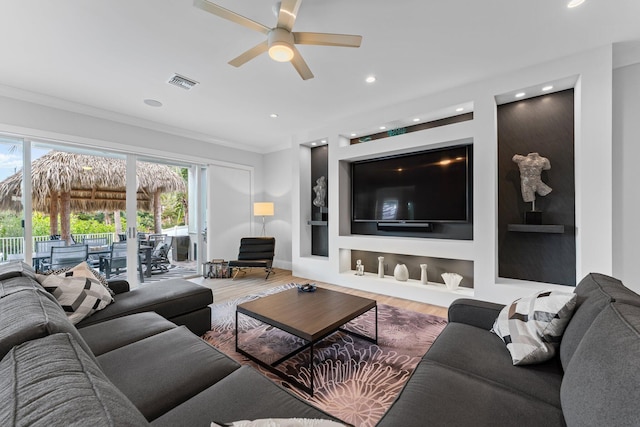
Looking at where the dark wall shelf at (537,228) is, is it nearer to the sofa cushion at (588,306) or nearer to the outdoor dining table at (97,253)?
the sofa cushion at (588,306)

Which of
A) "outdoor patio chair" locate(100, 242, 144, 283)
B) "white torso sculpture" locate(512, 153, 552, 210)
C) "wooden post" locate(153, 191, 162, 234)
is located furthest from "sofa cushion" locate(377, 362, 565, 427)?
"wooden post" locate(153, 191, 162, 234)

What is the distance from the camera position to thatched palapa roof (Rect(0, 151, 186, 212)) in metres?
3.27

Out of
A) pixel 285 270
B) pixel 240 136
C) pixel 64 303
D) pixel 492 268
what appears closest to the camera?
pixel 64 303

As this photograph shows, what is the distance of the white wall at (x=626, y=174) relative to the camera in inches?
102

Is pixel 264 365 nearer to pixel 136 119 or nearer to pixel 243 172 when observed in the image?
pixel 136 119

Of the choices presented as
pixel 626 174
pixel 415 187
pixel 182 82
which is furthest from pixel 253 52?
pixel 626 174

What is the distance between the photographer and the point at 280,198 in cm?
598

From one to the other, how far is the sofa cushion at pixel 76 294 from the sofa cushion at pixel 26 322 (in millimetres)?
625

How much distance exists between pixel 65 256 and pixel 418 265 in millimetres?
5039

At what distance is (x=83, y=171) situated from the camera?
13.3ft

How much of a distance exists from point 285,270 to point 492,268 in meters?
3.87

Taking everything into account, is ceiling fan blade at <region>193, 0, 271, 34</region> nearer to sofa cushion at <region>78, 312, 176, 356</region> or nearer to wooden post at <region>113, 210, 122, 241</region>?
sofa cushion at <region>78, 312, 176, 356</region>

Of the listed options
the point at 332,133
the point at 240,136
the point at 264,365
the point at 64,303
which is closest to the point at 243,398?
the point at 264,365

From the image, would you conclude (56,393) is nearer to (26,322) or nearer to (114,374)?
(26,322)
